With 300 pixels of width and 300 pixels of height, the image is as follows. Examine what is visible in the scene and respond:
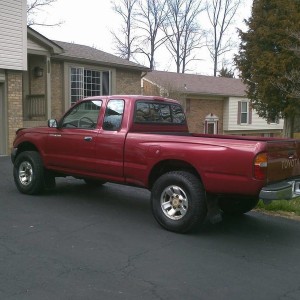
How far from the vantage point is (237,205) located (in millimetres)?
6633

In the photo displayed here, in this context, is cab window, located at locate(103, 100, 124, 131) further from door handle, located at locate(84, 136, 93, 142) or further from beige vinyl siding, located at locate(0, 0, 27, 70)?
beige vinyl siding, located at locate(0, 0, 27, 70)

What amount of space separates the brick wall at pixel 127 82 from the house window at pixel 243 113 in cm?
1149

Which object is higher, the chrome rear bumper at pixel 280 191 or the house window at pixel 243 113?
the house window at pixel 243 113

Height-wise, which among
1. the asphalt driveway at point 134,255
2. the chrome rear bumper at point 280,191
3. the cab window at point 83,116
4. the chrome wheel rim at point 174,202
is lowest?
the asphalt driveway at point 134,255

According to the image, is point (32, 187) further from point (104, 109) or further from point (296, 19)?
point (296, 19)

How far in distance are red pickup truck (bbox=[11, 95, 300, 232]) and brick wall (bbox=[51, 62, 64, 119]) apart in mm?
9292

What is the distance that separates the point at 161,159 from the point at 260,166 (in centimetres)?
143

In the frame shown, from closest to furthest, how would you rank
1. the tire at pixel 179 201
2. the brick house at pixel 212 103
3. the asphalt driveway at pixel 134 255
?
the asphalt driveway at pixel 134 255 → the tire at pixel 179 201 → the brick house at pixel 212 103

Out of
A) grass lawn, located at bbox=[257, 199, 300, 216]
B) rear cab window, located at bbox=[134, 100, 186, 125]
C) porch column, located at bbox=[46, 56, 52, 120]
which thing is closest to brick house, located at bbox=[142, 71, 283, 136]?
porch column, located at bbox=[46, 56, 52, 120]

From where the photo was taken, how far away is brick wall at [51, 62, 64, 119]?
55.7ft

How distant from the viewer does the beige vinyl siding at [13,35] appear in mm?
13551

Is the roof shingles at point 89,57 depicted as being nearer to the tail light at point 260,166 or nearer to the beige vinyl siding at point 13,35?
the beige vinyl siding at point 13,35

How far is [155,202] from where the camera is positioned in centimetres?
585

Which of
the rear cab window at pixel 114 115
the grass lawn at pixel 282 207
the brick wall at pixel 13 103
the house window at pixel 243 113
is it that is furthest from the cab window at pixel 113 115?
the house window at pixel 243 113
